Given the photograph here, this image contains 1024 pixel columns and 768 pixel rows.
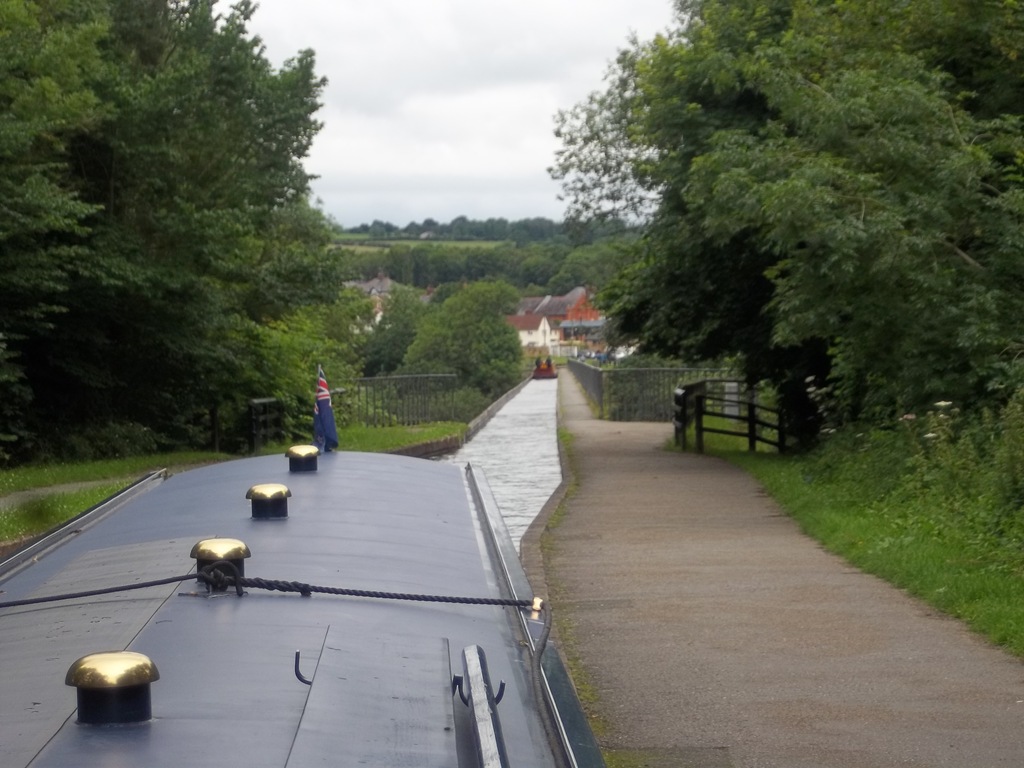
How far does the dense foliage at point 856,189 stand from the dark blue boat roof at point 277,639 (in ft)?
32.6

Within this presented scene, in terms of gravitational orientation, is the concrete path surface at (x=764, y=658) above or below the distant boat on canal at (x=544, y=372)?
above

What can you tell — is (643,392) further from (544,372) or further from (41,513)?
(544,372)

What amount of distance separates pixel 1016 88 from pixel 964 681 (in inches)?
465

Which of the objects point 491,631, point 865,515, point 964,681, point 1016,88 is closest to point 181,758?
point 491,631

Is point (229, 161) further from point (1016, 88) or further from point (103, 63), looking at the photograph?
point (1016, 88)

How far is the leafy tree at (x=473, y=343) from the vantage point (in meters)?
97.2

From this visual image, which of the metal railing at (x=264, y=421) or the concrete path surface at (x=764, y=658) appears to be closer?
the concrete path surface at (x=764, y=658)

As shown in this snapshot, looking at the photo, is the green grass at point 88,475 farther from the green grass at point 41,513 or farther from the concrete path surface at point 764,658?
the concrete path surface at point 764,658

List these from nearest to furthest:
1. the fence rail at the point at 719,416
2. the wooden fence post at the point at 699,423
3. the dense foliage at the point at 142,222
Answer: the dense foliage at the point at 142,222 < the fence rail at the point at 719,416 < the wooden fence post at the point at 699,423

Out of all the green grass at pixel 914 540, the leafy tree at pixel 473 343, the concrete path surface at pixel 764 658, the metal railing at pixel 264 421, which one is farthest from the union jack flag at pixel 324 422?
the leafy tree at pixel 473 343

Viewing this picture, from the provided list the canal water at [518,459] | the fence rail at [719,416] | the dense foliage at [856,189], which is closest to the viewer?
the dense foliage at [856,189]

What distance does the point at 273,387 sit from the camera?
2717 cm

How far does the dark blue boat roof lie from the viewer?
104 inches

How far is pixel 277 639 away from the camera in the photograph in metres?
3.33
